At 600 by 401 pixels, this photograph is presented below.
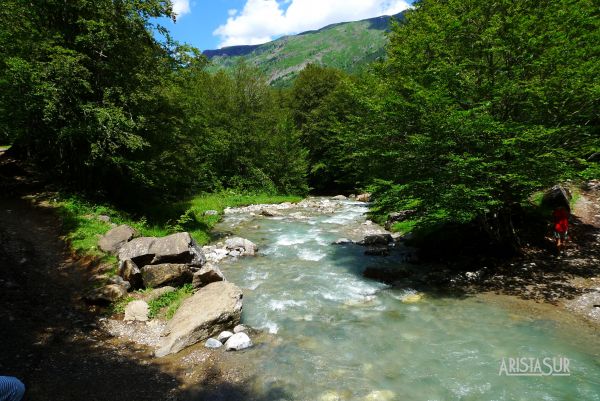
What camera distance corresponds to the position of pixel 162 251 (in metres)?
12.1

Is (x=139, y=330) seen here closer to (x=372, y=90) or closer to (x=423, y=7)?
(x=372, y=90)

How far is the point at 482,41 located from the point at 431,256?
8.73 meters

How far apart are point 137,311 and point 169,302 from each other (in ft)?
2.91

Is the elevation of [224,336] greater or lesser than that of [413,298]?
greater

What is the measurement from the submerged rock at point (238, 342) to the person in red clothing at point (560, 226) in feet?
39.8

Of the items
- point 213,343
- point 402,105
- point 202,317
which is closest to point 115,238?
point 202,317

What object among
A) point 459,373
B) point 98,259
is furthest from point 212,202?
point 459,373

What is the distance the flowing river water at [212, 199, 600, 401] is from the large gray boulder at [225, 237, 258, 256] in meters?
2.40

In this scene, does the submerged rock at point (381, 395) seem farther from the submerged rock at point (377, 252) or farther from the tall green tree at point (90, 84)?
the tall green tree at point (90, 84)

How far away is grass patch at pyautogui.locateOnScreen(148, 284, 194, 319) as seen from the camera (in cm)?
1027

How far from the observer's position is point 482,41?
1212cm

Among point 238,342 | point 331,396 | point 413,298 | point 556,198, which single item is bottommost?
point 413,298

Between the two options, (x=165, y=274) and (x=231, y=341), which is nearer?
(x=231, y=341)

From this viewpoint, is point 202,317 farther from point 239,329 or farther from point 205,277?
point 205,277
